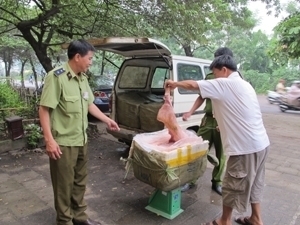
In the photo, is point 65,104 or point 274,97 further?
point 274,97

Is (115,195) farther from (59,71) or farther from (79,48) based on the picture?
(79,48)

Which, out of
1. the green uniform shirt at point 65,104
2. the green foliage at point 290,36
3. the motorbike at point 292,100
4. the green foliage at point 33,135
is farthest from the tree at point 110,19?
the motorbike at point 292,100

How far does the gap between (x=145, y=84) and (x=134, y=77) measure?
0.24 meters

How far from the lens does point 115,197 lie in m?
3.14

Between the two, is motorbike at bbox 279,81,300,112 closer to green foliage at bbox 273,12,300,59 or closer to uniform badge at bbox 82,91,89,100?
green foliage at bbox 273,12,300,59

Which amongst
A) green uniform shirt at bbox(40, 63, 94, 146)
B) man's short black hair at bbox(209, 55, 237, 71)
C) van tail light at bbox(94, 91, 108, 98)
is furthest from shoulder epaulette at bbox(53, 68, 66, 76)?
van tail light at bbox(94, 91, 108, 98)

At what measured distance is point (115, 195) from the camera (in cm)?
319

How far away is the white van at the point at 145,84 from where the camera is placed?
3.99 meters

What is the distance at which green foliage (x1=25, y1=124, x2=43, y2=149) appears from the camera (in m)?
4.78

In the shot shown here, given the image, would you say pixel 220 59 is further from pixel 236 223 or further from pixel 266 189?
pixel 266 189

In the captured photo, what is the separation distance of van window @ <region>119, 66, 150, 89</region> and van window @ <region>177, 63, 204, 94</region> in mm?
900

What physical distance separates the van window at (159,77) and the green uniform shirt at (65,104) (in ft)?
9.26

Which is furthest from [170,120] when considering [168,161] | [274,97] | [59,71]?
[274,97]

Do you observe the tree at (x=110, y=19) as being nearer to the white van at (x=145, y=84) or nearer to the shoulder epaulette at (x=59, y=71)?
the white van at (x=145, y=84)
